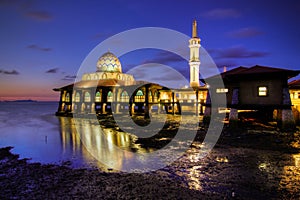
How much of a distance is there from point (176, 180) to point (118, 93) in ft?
128

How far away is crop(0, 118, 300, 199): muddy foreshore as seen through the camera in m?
7.22

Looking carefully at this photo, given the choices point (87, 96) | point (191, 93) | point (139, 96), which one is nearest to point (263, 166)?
point (139, 96)

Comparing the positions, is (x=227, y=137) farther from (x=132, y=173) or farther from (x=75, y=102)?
(x=75, y=102)

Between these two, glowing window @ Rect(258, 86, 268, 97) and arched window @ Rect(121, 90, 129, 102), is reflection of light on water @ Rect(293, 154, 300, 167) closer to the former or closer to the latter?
glowing window @ Rect(258, 86, 268, 97)

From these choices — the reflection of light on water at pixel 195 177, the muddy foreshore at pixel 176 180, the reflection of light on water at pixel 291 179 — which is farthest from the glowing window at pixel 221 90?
the reflection of light on water at pixel 195 177

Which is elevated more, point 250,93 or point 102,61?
point 102,61

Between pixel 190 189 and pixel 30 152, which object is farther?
pixel 30 152

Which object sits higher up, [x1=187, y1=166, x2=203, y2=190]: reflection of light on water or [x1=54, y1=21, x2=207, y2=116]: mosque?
[x1=54, y1=21, x2=207, y2=116]: mosque

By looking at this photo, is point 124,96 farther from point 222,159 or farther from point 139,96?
point 222,159

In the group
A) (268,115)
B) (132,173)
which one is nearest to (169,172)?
(132,173)

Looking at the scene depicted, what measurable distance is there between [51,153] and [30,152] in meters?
1.89

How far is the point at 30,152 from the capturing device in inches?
559

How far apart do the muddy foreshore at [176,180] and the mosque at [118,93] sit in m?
29.0

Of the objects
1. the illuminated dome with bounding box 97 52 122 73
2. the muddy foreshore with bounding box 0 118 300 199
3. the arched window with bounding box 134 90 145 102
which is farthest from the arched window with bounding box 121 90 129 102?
the muddy foreshore with bounding box 0 118 300 199
